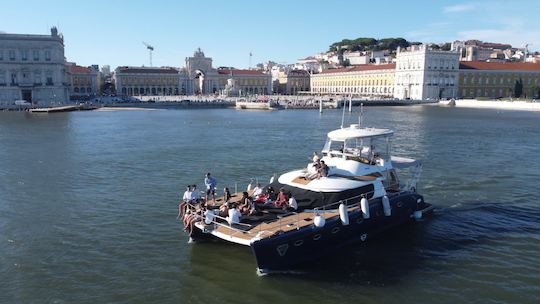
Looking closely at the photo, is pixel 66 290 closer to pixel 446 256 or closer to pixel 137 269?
pixel 137 269

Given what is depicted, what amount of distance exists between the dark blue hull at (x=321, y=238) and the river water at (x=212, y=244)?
0.34 meters

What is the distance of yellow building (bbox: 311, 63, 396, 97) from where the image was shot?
117 m

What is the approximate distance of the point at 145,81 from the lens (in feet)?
440

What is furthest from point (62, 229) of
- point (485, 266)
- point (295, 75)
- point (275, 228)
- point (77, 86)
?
point (295, 75)

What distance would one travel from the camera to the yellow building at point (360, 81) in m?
117

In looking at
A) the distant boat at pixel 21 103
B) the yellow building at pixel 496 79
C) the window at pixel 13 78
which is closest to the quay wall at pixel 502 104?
the yellow building at pixel 496 79

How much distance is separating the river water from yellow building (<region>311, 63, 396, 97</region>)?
8607 cm

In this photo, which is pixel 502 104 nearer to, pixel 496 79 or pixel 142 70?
pixel 496 79

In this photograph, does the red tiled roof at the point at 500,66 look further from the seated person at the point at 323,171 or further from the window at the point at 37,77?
the seated person at the point at 323,171

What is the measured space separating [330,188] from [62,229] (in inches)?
357

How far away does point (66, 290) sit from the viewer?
35.2ft

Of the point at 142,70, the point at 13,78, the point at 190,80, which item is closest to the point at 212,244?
the point at 13,78

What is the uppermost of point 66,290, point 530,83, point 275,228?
point 530,83

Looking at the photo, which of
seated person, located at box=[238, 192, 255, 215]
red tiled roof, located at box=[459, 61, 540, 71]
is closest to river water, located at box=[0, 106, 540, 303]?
seated person, located at box=[238, 192, 255, 215]
